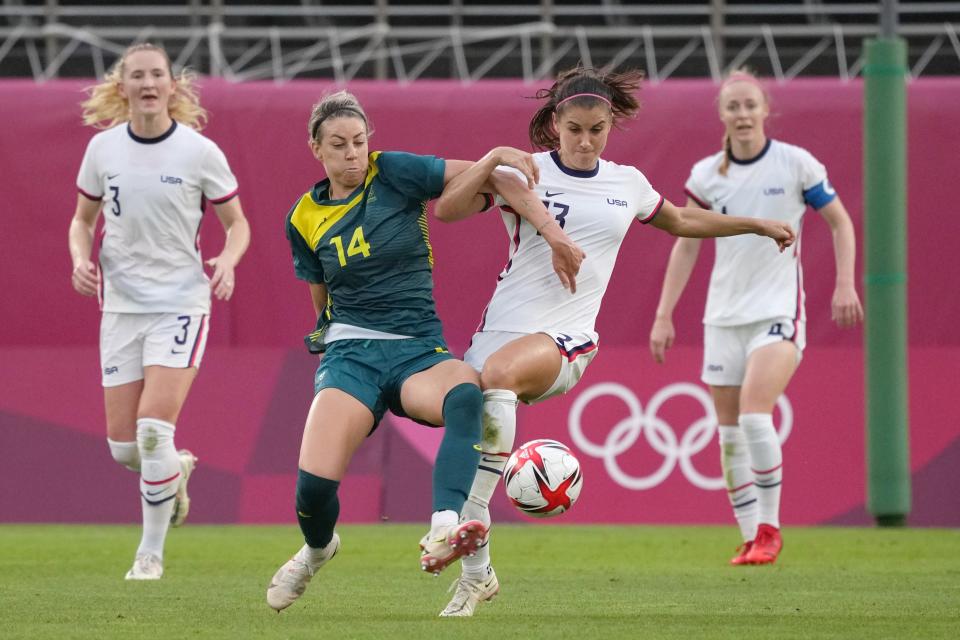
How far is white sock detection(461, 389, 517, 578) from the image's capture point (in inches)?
215

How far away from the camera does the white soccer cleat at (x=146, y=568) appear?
7.18 m

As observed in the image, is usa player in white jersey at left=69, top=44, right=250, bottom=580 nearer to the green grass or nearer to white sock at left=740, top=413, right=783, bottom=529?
the green grass

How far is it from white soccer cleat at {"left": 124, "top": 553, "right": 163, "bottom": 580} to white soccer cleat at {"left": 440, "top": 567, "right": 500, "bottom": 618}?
218 cm

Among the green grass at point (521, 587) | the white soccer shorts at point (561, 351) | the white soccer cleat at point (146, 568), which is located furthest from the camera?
the white soccer cleat at point (146, 568)

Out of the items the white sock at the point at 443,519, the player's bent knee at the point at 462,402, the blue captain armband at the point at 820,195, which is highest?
the blue captain armband at the point at 820,195

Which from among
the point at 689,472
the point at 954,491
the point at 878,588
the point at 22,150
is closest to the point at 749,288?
the point at 878,588

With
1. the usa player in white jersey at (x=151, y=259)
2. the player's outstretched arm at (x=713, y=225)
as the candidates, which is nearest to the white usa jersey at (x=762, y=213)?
the player's outstretched arm at (x=713, y=225)

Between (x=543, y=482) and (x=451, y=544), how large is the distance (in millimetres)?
838

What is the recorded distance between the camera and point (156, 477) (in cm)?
741

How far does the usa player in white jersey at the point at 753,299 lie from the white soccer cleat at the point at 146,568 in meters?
2.78

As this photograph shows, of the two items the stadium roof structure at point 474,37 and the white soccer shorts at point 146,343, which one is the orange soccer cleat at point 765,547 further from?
the stadium roof structure at point 474,37

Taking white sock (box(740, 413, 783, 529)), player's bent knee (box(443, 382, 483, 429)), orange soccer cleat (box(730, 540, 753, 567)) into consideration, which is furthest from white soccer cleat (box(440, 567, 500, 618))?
white sock (box(740, 413, 783, 529))

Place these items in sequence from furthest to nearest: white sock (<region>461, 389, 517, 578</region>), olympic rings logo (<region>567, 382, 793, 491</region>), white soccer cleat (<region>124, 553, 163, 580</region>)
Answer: olympic rings logo (<region>567, 382, 793, 491</region>) → white soccer cleat (<region>124, 553, 163, 580</region>) → white sock (<region>461, 389, 517, 578</region>)

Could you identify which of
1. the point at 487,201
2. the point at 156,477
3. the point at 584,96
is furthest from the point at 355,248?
the point at 156,477
